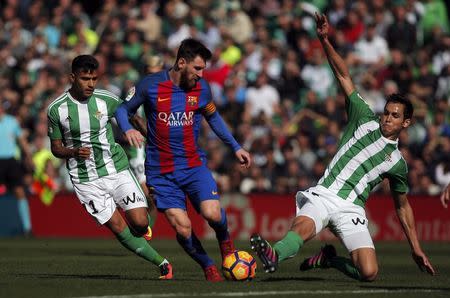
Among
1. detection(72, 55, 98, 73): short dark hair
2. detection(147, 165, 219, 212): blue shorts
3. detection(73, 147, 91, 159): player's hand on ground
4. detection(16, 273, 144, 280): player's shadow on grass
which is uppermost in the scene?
detection(72, 55, 98, 73): short dark hair

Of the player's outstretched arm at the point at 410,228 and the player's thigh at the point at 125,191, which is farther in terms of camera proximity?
the player's thigh at the point at 125,191

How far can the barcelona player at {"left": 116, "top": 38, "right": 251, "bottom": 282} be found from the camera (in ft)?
35.8

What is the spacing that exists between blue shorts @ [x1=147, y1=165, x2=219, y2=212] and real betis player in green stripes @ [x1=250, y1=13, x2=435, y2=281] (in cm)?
87

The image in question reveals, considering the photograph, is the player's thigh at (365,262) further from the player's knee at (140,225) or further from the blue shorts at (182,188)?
the player's knee at (140,225)

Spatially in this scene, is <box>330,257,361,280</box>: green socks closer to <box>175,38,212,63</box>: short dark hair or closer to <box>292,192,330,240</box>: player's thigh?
<box>292,192,330,240</box>: player's thigh

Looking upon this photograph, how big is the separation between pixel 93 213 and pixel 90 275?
63 cm

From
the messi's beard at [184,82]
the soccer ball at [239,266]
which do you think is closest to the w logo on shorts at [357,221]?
the soccer ball at [239,266]

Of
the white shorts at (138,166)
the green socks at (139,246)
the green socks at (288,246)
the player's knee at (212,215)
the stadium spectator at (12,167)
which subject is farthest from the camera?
the stadium spectator at (12,167)

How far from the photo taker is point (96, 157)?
12000mm

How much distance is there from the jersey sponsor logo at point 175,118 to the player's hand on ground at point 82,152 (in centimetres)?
91

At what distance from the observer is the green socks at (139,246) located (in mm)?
11547

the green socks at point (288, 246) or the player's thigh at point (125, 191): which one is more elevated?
the player's thigh at point (125, 191)

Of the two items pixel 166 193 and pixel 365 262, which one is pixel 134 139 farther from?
pixel 365 262

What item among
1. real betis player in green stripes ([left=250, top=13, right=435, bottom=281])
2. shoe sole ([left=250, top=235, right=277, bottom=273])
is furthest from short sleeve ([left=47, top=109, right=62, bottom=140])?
shoe sole ([left=250, top=235, right=277, bottom=273])
